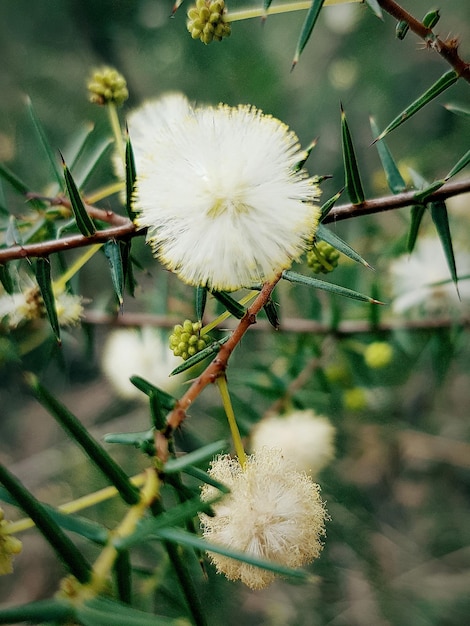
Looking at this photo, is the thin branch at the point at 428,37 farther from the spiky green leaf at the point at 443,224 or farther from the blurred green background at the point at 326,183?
the blurred green background at the point at 326,183

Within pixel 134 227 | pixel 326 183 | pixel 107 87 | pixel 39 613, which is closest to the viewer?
pixel 39 613

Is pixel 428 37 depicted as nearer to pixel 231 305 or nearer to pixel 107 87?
pixel 231 305

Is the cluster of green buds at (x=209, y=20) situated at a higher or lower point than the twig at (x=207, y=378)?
higher

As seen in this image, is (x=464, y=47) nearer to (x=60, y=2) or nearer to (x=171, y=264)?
(x=60, y=2)

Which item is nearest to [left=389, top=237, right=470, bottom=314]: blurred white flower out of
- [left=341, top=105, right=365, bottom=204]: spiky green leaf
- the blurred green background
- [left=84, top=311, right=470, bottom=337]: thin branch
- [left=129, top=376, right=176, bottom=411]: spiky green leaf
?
[left=84, top=311, right=470, bottom=337]: thin branch

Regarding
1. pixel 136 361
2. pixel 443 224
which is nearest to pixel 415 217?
pixel 443 224

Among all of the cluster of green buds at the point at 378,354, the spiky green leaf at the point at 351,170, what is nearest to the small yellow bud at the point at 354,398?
the cluster of green buds at the point at 378,354
